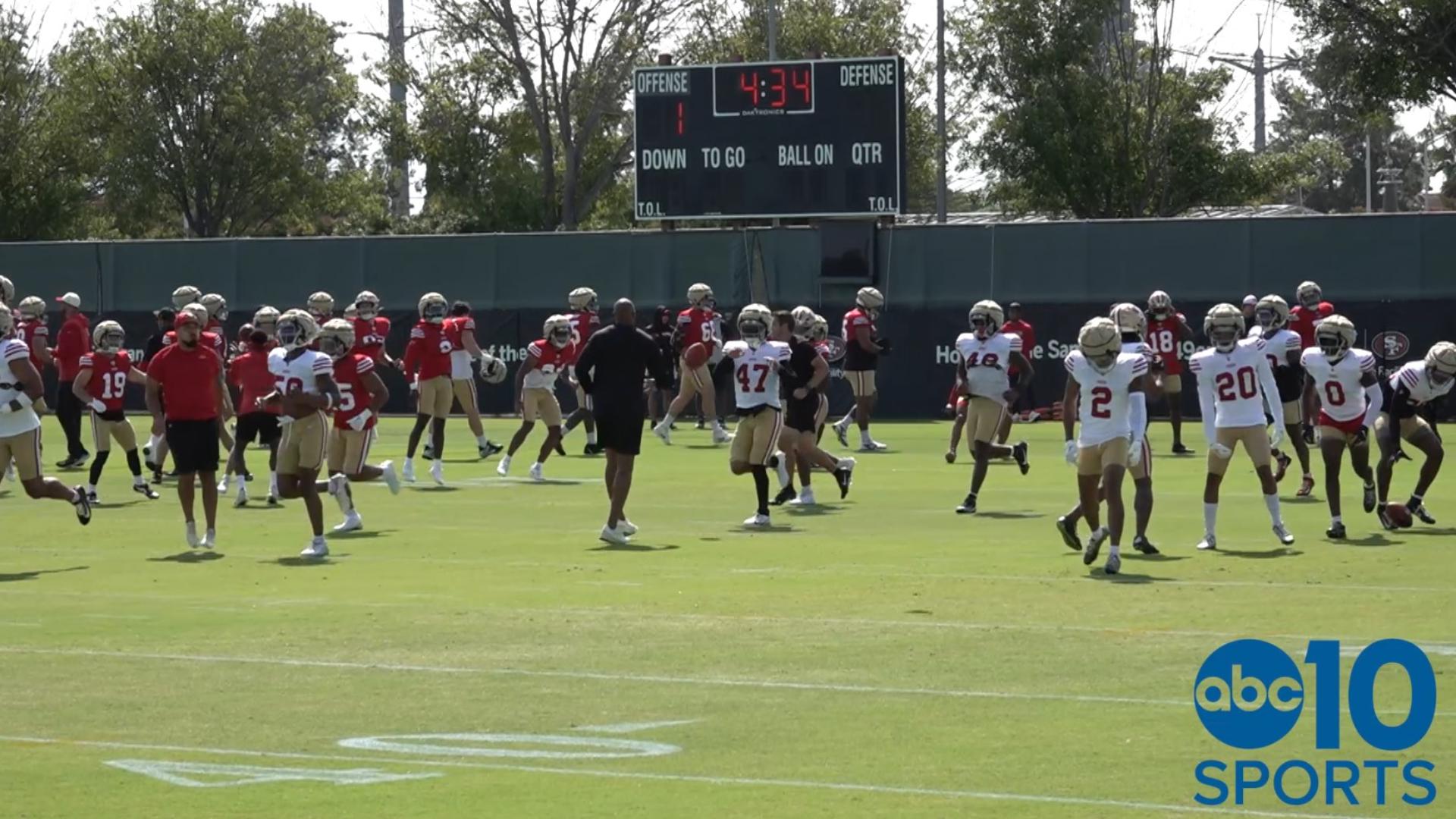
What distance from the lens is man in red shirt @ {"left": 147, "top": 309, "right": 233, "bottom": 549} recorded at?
19.1m

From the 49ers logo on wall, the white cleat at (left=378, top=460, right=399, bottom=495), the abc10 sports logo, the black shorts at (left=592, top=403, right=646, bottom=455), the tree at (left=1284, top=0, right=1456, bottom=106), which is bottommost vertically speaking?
the abc10 sports logo

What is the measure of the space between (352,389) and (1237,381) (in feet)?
25.1

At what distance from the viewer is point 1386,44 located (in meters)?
44.8

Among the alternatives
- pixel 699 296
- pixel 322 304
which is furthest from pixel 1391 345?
pixel 322 304

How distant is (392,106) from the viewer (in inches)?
2810

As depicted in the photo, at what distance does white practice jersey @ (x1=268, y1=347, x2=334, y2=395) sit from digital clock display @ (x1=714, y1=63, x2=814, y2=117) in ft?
65.5

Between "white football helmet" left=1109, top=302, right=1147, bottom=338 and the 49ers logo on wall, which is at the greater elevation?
"white football helmet" left=1109, top=302, right=1147, bottom=338

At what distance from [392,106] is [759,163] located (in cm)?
3415

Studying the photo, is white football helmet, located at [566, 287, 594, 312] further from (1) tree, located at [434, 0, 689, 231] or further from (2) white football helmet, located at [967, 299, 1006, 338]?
(1) tree, located at [434, 0, 689, 231]

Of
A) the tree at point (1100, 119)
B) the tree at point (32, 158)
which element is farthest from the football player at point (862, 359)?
the tree at point (32, 158)

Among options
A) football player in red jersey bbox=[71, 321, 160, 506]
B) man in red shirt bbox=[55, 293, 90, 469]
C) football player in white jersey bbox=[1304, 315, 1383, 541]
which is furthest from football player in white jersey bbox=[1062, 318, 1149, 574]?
man in red shirt bbox=[55, 293, 90, 469]

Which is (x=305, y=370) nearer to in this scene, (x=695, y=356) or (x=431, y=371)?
(x=695, y=356)

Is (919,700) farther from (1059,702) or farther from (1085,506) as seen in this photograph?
(1085,506)

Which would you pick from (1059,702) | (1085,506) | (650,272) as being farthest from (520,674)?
(650,272)
